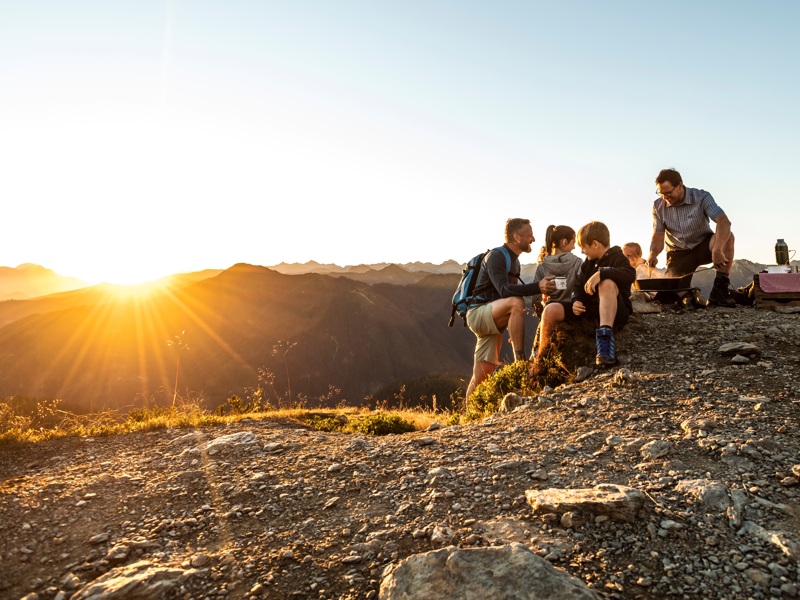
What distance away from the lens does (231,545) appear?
290 centimetres

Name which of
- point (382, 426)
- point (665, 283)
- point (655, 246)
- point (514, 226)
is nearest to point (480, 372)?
point (382, 426)

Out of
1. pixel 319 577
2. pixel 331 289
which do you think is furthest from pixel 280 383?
pixel 319 577

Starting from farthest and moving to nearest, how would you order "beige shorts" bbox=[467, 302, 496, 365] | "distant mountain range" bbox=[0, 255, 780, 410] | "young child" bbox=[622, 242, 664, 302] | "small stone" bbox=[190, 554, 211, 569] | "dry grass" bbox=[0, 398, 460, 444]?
"distant mountain range" bbox=[0, 255, 780, 410]
"young child" bbox=[622, 242, 664, 302]
"beige shorts" bbox=[467, 302, 496, 365]
"dry grass" bbox=[0, 398, 460, 444]
"small stone" bbox=[190, 554, 211, 569]

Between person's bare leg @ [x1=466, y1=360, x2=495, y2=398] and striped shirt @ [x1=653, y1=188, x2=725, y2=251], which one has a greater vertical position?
striped shirt @ [x1=653, y1=188, x2=725, y2=251]

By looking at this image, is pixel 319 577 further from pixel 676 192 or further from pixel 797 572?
pixel 676 192

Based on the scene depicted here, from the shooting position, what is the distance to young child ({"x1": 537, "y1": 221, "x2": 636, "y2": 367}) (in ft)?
17.6

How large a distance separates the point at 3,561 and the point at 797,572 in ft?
13.4

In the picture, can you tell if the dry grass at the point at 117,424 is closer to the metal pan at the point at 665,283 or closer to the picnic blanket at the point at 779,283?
the metal pan at the point at 665,283

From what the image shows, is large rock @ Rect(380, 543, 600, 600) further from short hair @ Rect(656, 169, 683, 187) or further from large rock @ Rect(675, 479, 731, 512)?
short hair @ Rect(656, 169, 683, 187)

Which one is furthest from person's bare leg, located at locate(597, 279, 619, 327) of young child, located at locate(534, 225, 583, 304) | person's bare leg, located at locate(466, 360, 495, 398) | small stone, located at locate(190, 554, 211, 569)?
small stone, located at locate(190, 554, 211, 569)

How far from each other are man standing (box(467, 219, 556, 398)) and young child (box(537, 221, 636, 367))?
11.8 inches

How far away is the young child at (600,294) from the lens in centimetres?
536

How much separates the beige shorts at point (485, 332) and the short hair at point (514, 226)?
0.95 metres

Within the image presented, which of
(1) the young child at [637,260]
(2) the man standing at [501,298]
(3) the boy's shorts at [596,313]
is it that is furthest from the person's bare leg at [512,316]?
(1) the young child at [637,260]
